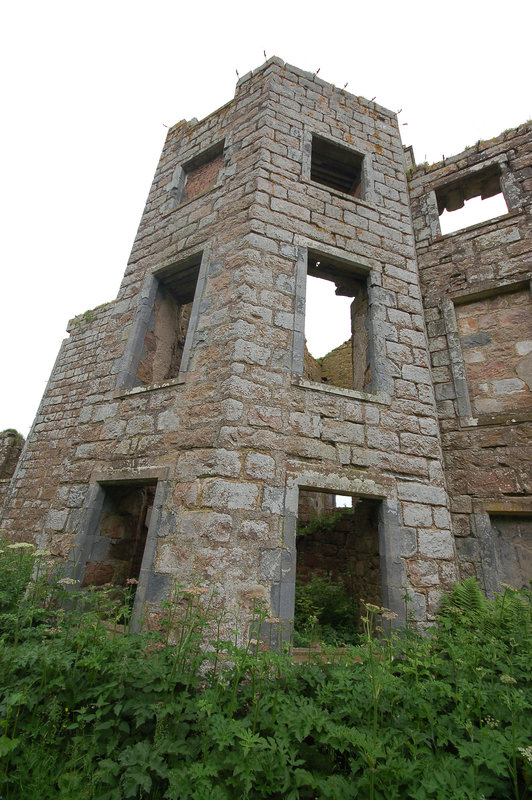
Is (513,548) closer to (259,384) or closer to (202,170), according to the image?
(259,384)

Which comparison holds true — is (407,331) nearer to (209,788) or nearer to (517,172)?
(517,172)

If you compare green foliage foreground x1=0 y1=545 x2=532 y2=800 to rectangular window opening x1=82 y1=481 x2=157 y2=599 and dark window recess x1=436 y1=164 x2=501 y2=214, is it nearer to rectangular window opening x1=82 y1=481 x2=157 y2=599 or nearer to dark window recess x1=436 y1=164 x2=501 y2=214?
rectangular window opening x1=82 y1=481 x2=157 y2=599

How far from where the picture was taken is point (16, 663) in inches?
92.7

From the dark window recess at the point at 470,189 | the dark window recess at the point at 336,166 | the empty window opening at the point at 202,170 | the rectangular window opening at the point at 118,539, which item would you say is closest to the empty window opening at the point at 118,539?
the rectangular window opening at the point at 118,539

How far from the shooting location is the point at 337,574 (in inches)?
281

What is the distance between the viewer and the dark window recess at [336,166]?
6516mm

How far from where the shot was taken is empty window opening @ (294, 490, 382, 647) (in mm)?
4734

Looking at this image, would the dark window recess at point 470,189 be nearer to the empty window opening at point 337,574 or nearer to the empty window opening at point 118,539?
the empty window opening at point 337,574

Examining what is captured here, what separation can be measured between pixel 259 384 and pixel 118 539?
8.65 ft

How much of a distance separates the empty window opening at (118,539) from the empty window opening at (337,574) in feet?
7.42

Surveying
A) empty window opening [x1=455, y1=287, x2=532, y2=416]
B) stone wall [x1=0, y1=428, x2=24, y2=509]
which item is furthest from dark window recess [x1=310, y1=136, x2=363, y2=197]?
stone wall [x1=0, y1=428, x2=24, y2=509]

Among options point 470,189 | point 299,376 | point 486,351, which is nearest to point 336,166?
point 470,189

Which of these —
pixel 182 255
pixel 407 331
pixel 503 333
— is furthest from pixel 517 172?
pixel 182 255

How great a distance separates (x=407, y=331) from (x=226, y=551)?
373cm
